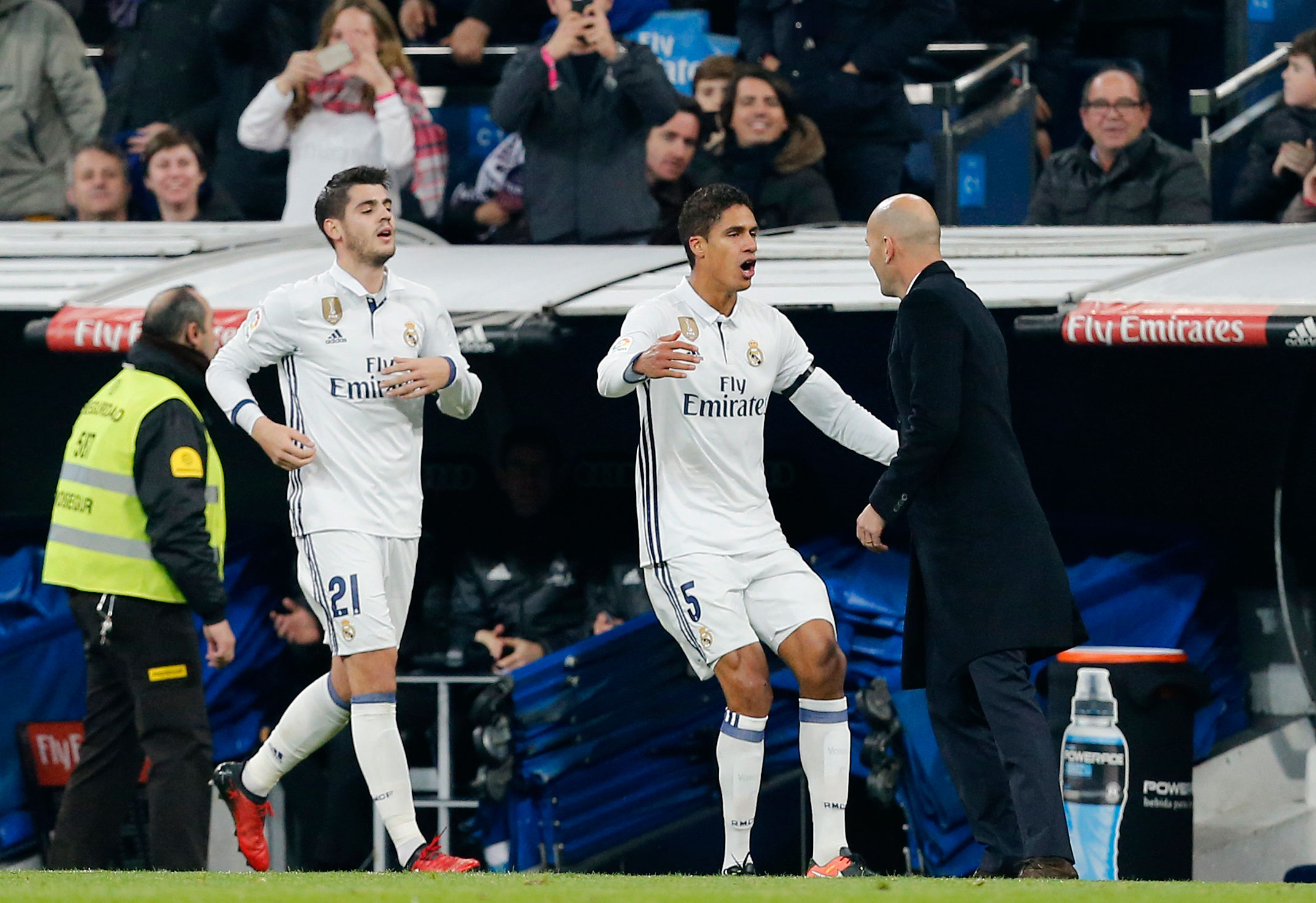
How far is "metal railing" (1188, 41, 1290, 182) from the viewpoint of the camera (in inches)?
388

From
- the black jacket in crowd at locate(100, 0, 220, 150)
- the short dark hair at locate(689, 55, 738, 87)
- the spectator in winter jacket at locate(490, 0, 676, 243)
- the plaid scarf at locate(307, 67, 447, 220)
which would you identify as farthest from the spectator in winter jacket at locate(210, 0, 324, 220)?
the short dark hair at locate(689, 55, 738, 87)

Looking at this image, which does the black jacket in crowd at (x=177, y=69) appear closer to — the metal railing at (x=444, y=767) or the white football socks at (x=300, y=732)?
the metal railing at (x=444, y=767)

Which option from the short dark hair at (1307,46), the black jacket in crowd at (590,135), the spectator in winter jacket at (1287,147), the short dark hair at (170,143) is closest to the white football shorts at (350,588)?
the black jacket in crowd at (590,135)

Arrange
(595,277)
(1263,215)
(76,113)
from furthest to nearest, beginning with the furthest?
(76,113) < (1263,215) < (595,277)

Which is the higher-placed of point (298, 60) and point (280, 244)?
point (298, 60)

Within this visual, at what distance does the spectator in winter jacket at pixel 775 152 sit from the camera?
927 cm

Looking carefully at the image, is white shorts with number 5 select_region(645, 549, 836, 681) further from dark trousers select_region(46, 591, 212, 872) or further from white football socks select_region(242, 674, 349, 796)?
dark trousers select_region(46, 591, 212, 872)

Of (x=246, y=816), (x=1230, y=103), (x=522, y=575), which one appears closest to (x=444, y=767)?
(x=522, y=575)

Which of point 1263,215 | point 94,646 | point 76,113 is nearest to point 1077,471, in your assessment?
point 1263,215

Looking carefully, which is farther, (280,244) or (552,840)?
(280,244)

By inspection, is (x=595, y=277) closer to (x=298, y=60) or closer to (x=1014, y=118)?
(x=298, y=60)

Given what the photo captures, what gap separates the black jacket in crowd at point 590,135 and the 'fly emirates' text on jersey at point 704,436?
108 inches

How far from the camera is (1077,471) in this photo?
8.92m

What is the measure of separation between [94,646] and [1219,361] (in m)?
4.24
